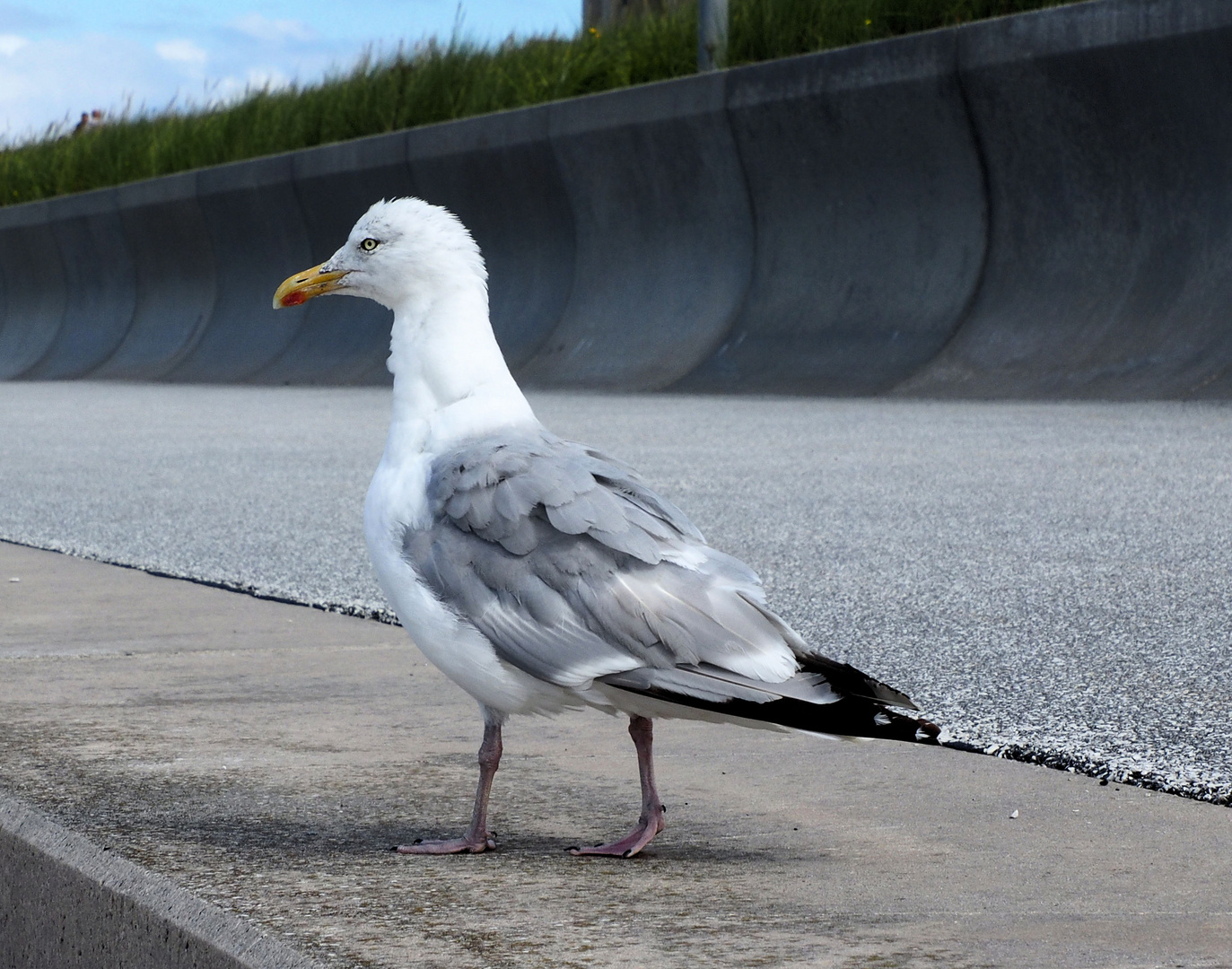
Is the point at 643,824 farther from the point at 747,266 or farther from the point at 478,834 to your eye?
the point at 747,266

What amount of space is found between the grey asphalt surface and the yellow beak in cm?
118

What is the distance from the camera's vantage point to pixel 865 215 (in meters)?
11.0

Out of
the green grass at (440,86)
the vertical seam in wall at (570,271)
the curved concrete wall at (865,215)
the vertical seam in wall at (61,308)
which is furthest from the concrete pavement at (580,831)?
the vertical seam in wall at (61,308)

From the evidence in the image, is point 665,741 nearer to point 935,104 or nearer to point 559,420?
point 559,420

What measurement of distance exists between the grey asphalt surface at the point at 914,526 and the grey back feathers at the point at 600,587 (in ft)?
2.28

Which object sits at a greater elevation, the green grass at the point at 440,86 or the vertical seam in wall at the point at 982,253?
the green grass at the point at 440,86

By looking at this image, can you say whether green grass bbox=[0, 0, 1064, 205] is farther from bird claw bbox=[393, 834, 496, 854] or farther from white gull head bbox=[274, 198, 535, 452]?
bird claw bbox=[393, 834, 496, 854]

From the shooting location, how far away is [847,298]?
11.0 meters

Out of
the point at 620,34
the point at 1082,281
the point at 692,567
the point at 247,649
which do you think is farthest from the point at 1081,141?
the point at 692,567

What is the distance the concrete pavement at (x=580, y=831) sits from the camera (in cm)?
179

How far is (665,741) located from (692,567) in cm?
71

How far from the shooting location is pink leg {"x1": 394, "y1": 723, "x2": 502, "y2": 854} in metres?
2.16

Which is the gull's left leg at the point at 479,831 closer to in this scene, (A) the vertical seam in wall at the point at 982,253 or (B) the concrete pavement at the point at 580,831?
(B) the concrete pavement at the point at 580,831

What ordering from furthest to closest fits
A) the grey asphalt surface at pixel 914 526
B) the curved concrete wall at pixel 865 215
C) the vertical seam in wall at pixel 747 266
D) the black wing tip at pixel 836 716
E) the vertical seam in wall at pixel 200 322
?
the vertical seam in wall at pixel 200 322 → the vertical seam in wall at pixel 747 266 → the curved concrete wall at pixel 865 215 → the grey asphalt surface at pixel 914 526 → the black wing tip at pixel 836 716
